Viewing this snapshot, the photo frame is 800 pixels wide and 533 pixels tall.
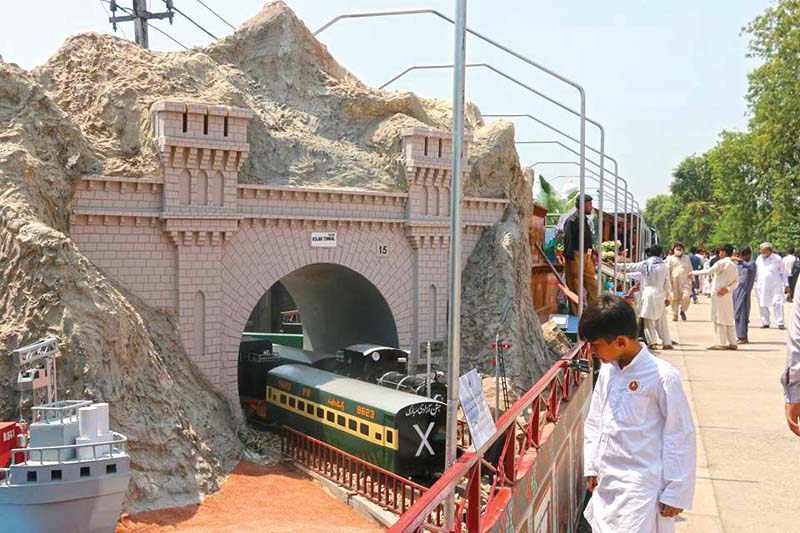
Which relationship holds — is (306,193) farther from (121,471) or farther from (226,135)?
(121,471)

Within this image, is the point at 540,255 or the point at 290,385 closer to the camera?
the point at 290,385

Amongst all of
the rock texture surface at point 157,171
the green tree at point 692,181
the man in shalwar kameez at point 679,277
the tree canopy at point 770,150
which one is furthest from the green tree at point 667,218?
the rock texture surface at point 157,171

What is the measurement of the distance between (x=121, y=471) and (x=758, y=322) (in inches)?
842

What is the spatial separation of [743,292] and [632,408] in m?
16.0

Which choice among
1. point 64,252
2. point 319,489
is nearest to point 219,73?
point 64,252

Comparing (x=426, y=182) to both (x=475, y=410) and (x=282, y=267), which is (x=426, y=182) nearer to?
(x=282, y=267)

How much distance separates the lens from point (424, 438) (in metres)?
14.3

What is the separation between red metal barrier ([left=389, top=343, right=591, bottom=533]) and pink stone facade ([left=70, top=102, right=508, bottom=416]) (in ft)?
33.5

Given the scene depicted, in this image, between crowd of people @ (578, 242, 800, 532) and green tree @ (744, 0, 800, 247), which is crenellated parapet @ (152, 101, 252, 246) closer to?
crowd of people @ (578, 242, 800, 532)

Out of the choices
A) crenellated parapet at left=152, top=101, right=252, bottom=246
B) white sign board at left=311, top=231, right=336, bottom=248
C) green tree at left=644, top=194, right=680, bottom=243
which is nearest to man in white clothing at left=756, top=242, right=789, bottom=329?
white sign board at left=311, top=231, right=336, bottom=248

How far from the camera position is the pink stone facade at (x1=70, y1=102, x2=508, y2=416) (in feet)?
52.5

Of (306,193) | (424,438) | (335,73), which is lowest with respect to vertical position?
(424,438)

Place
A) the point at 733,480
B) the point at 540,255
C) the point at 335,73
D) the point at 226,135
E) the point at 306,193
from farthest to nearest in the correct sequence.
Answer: the point at 540,255 < the point at 335,73 < the point at 306,193 < the point at 226,135 < the point at 733,480

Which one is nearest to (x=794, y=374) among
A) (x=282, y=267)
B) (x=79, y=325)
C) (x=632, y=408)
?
(x=632, y=408)
